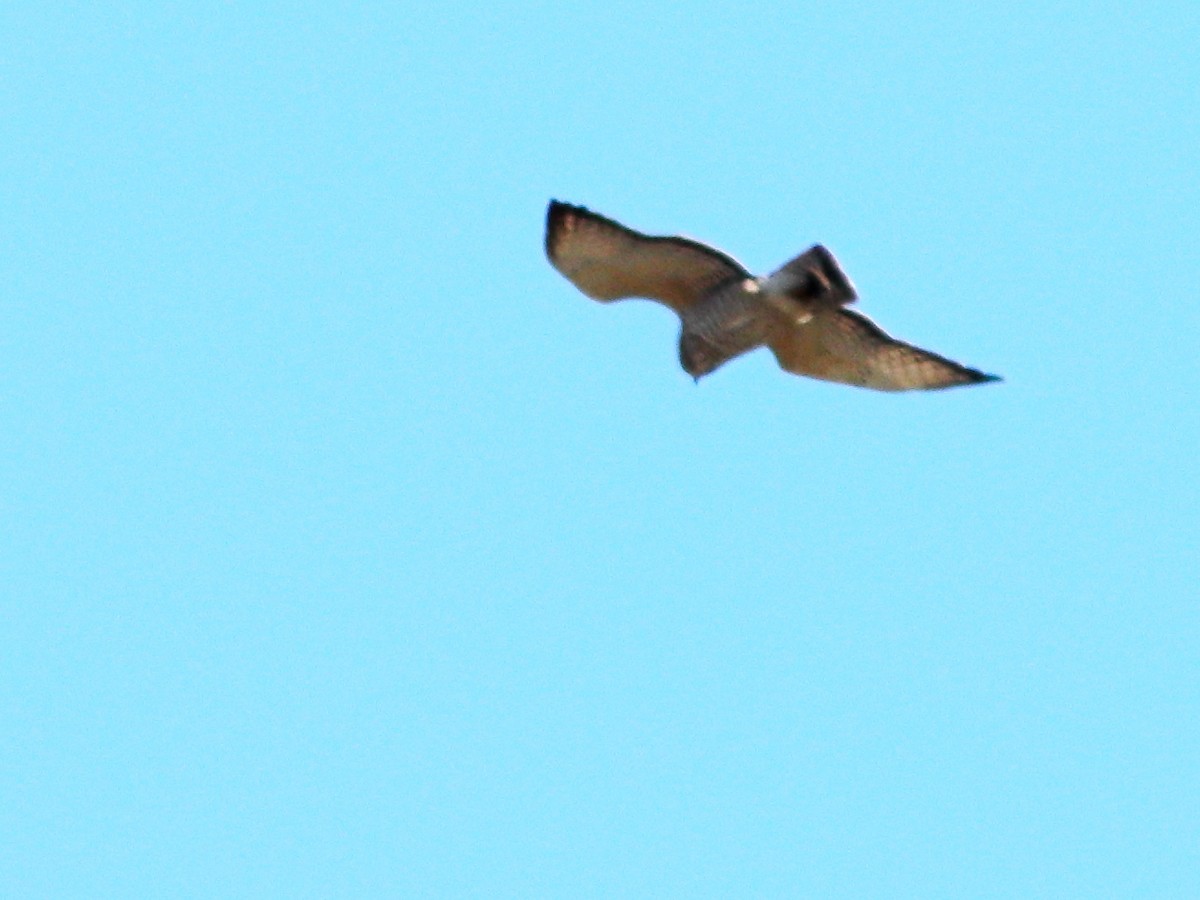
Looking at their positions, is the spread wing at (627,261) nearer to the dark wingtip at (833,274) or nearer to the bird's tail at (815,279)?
the bird's tail at (815,279)

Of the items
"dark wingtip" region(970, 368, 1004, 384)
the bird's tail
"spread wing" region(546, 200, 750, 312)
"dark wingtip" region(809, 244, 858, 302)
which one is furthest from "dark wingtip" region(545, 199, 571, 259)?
"dark wingtip" region(970, 368, 1004, 384)

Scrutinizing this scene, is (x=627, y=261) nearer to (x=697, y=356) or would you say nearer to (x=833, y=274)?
(x=697, y=356)

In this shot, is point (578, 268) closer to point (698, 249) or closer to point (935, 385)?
point (698, 249)

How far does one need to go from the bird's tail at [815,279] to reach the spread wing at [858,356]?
17.5 inches

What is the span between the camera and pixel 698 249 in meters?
20.5

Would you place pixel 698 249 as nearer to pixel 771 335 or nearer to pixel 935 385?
pixel 771 335

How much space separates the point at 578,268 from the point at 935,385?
297 centimetres

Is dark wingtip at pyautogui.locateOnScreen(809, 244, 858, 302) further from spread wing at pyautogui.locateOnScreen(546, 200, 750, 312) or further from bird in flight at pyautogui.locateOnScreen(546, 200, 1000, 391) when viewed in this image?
spread wing at pyautogui.locateOnScreen(546, 200, 750, 312)

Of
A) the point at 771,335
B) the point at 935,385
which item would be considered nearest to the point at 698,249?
the point at 771,335

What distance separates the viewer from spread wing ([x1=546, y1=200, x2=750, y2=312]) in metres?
20.5

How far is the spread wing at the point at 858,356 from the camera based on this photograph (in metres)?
20.5

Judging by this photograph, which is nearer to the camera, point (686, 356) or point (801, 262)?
point (801, 262)

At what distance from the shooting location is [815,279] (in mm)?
19688

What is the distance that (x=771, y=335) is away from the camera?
68.0ft
